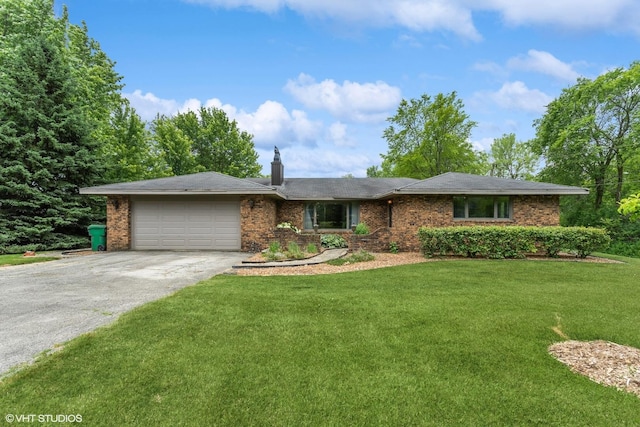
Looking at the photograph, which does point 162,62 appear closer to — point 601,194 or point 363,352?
point 363,352

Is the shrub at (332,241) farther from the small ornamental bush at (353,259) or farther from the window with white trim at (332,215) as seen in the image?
the small ornamental bush at (353,259)

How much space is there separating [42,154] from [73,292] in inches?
438

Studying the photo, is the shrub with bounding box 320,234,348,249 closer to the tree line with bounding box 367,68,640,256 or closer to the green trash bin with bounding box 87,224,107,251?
the green trash bin with bounding box 87,224,107,251

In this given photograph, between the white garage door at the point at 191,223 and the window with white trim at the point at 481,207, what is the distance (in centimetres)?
881

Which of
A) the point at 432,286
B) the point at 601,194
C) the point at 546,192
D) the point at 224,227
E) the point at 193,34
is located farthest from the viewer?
the point at 601,194

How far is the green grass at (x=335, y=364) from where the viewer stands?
7.68ft

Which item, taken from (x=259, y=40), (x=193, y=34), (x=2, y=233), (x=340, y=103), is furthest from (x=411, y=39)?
(x=2, y=233)

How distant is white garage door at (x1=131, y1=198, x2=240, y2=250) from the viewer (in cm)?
1247

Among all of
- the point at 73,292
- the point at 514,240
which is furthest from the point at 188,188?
the point at 514,240

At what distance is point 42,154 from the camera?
13141 mm

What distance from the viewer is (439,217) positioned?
1203 centimetres

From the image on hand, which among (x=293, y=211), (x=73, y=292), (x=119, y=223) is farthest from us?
(x=293, y=211)

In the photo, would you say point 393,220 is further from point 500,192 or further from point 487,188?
point 500,192

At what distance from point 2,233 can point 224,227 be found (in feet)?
27.8
